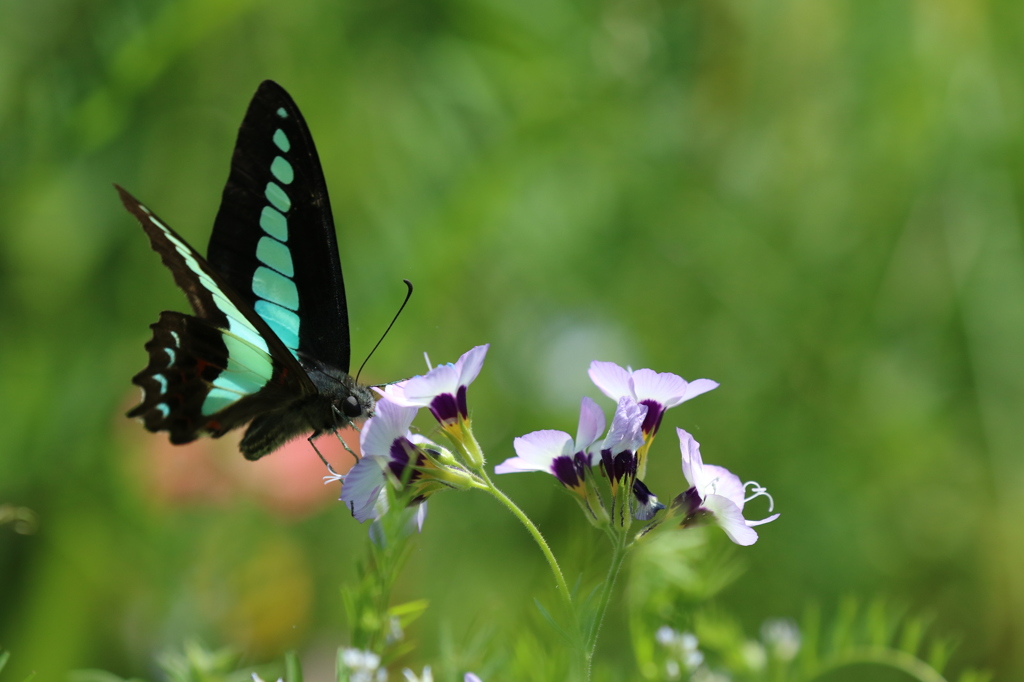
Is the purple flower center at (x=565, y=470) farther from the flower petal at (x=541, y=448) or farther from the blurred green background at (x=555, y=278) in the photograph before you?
the blurred green background at (x=555, y=278)

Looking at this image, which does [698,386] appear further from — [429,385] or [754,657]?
[754,657]

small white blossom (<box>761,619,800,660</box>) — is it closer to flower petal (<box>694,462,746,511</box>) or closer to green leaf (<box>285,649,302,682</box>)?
flower petal (<box>694,462,746,511</box>)

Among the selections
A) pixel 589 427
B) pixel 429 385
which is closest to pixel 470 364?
pixel 429 385

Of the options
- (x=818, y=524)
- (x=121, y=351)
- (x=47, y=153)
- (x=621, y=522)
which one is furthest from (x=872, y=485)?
(x=47, y=153)

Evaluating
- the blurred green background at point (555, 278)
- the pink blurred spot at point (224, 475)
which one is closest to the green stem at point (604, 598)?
the blurred green background at point (555, 278)

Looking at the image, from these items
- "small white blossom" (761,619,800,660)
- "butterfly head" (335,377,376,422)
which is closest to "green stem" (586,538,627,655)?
"small white blossom" (761,619,800,660)

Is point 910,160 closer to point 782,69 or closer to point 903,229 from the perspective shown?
point 903,229
